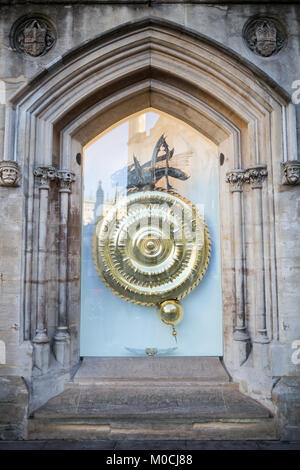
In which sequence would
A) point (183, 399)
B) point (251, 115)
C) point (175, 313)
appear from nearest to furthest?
point (183, 399)
point (251, 115)
point (175, 313)

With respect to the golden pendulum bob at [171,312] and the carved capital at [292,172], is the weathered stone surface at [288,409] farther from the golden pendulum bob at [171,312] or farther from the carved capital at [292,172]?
the carved capital at [292,172]

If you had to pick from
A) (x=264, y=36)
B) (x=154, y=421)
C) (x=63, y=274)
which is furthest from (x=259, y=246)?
(x=264, y=36)

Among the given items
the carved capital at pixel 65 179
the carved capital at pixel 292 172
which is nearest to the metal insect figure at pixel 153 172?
the carved capital at pixel 65 179

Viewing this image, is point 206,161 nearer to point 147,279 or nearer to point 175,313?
point 147,279

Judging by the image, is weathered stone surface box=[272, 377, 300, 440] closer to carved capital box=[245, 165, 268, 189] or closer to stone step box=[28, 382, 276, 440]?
stone step box=[28, 382, 276, 440]

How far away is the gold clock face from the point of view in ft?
14.1

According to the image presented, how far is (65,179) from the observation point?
161 inches

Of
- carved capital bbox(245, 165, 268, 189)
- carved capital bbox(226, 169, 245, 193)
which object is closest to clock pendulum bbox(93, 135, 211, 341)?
carved capital bbox(226, 169, 245, 193)

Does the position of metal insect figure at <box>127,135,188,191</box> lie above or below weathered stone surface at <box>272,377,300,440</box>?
above

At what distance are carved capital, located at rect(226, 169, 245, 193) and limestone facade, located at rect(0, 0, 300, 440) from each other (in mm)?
13

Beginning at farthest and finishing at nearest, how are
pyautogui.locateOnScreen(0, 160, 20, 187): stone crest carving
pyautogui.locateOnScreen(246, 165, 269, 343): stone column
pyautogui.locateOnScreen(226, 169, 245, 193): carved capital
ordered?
1. pyautogui.locateOnScreen(226, 169, 245, 193): carved capital
2. pyautogui.locateOnScreen(246, 165, 269, 343): stone column
3. pyautogui.locateOnScreen(0, 160, 20, 187): stone crest carving

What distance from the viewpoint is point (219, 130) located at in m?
4.39
